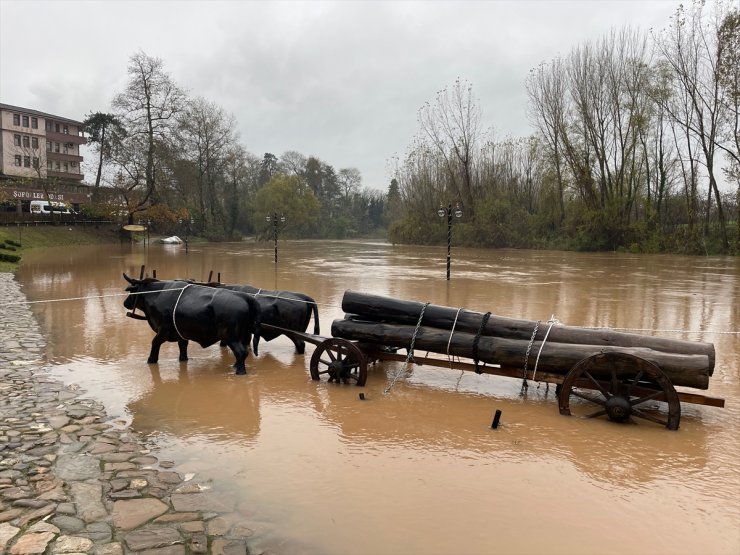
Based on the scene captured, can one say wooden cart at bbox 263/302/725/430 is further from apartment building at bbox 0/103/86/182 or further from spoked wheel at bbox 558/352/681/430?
apartment building at bbox 0/103/86/182

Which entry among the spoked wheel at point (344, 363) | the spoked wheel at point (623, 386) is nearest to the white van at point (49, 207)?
the spoked wheel at point (344, 363)

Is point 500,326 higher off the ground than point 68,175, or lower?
lower

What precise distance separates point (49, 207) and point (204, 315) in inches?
1989

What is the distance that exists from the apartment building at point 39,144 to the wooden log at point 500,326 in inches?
2326

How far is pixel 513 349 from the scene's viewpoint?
259 inches

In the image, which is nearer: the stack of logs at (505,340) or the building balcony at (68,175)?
the stack of logs at (505,340)

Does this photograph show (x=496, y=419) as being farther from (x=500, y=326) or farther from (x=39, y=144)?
(x=39, y=144)

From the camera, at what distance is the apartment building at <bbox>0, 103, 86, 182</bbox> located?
63.7 meters

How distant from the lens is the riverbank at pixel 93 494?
12.0 feet

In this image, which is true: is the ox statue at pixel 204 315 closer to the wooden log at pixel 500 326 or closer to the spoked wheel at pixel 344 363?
the spoked wheel at pixel 344 363

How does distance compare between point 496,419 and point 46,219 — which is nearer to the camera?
point 496,419

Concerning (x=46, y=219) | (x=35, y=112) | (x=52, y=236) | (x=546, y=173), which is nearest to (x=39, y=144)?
(x=35, y=112)

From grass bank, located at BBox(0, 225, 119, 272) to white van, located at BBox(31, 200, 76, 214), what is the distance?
2.35 m

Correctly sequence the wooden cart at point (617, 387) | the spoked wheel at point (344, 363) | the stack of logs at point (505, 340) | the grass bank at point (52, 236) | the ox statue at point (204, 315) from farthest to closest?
the grass bank at point (52, 236) → the ox statue at point (204, 315) → the spoked wheel at point (344, 363) → the stack of logs at point (505, 340) → the wooden cart at point (617, 387)
